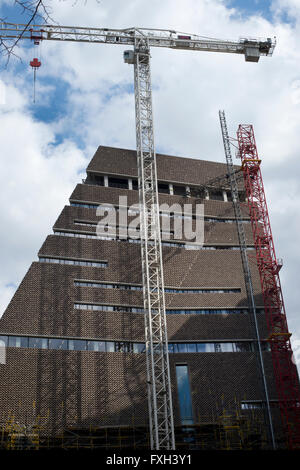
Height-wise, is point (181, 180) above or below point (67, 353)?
above

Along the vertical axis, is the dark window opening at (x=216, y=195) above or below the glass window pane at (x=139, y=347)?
above

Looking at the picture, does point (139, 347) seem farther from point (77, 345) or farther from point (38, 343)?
point (38, 343)

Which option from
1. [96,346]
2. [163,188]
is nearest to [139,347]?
[96,346]

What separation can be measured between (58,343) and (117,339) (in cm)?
544

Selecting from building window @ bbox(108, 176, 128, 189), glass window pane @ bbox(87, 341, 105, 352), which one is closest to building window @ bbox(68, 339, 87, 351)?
glass window pane @ bbox(87, 341, 105, 352)

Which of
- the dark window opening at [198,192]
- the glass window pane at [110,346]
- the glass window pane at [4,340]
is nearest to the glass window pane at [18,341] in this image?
the glass window pane at [4,340]

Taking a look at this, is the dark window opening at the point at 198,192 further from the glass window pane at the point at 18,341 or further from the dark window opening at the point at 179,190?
the glass window pane at the point at 18,341

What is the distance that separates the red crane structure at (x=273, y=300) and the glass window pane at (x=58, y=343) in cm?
1899

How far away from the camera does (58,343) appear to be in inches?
1825

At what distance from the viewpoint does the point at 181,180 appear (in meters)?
62.2

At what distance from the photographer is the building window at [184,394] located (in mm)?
46875
